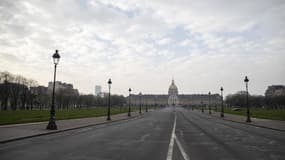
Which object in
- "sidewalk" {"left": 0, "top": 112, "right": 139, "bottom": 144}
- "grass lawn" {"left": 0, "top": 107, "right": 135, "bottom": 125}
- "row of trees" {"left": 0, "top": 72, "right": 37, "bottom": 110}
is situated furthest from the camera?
"row of trees" {"left": 0, "top": 72, "right": 37, "bottom": 110}

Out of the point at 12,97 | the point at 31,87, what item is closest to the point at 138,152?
the point at 12,97

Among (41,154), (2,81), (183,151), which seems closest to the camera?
(41,154)

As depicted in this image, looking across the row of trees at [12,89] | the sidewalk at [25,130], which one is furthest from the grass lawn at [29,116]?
the row of trees at [12,89]

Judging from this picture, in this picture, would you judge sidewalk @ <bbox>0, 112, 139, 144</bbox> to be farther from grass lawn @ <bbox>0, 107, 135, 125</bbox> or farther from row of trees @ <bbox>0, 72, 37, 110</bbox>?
row of trees @ <bbox>0, 72, 37, 110</bbox>

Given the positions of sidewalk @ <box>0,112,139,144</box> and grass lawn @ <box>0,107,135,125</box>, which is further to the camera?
grass lawn @ <box>0,107,135,125</box>

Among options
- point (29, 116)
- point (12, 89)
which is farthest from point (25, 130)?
point (12, 89)

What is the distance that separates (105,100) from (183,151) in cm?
17391

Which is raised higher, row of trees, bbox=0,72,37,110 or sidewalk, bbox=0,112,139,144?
row of trees, bbox=0,72,37,110

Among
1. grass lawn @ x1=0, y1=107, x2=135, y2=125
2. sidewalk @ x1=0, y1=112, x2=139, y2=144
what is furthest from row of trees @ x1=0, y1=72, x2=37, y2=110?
sidewalk @ x1=0, y1=112, x2=139, y2=144

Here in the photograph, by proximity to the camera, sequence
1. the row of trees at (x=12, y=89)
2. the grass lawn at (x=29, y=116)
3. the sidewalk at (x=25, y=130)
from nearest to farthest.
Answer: the sidewalk at (x=25, y=130) → the grass lawn at (x=29, y=116) → the row of trees at (x=12, y=89)

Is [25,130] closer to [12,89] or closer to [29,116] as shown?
[29,116]

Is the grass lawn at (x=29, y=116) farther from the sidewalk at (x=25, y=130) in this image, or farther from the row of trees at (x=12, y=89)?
the row of trees at (x=12, y=89)

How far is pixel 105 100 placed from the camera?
184m

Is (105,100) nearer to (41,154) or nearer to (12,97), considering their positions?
(12,97)
